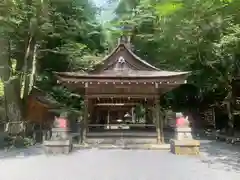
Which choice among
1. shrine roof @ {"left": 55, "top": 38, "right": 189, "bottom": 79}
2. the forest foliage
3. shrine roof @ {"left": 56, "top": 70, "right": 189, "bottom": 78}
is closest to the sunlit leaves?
the forest foliage

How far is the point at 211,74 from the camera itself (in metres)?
19.0

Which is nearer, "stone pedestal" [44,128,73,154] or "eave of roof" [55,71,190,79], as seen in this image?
"stone pedestal" [44,128,73,154]

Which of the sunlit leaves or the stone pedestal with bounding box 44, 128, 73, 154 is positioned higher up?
the sunlit leaves

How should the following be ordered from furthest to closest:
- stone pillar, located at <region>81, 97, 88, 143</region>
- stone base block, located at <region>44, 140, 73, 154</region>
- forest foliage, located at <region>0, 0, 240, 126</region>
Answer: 1. forest foliage, located at <region>0, 0, 240, 126</region>
2. stone pillar, located at <region>81, 97, 88, 143</region>
3. stone base block, located at <region>44, 140, 73, 154</region>

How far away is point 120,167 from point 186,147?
144 inches

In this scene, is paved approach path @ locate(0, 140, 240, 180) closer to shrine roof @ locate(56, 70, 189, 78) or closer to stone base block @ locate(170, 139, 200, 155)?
stone base block @ locate(170, 139, 200, 155)

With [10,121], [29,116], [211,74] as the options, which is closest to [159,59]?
[211,74]

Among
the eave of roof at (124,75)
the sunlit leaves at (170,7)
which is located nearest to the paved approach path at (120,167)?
the eave of roof at (124,75)

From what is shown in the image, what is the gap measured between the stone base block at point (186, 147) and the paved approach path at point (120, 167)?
1.33 ft

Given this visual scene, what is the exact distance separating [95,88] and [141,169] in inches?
244

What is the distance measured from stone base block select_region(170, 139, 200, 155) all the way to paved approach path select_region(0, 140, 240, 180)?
0.40 m

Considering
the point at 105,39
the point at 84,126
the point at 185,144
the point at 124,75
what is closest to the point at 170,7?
the point at 124,75

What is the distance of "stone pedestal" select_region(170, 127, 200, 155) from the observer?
10.4 metres

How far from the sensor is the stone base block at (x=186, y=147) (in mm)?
10367
